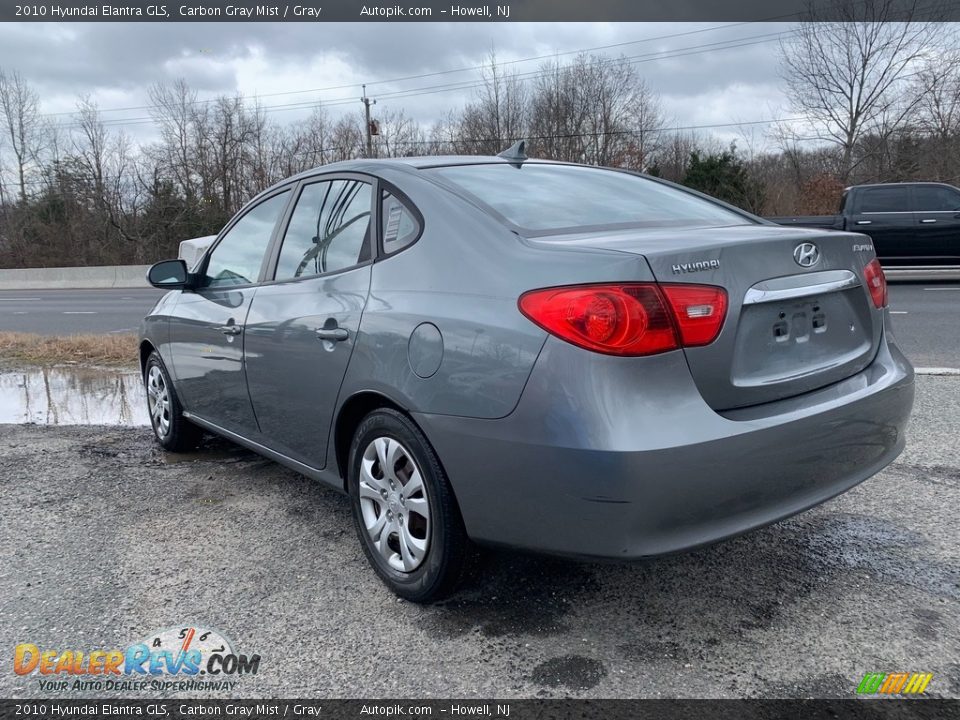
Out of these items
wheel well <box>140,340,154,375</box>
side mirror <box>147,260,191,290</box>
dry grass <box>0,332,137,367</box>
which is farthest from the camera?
dry grass <box>0,332,137,367</box>

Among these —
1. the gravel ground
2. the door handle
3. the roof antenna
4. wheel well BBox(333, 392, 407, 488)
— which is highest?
the roof antenna

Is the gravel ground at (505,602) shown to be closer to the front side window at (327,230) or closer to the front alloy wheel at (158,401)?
the front alloy wheel at (158,401)

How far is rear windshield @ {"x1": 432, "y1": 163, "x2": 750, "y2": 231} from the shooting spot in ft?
9.12

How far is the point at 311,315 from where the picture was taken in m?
3.11

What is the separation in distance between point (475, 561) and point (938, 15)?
29837 mm

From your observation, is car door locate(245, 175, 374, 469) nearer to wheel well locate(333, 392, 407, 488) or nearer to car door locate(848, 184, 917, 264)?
wheel well locate(333, 392, 407, 488)

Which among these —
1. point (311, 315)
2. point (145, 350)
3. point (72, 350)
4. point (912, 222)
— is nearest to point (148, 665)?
point (311, 315)

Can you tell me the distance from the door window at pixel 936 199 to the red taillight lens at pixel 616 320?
46.8ft

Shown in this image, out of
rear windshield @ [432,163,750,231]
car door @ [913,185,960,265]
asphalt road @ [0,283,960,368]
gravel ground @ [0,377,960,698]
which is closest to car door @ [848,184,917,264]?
car door @ [913,185,960,265]

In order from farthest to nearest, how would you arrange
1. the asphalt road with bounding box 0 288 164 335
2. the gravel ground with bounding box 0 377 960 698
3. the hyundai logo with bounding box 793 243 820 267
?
the asphalt road with bounding box 0 288 164 335
the hyundai logo with bounding box 793 243 820 267
the gravel ground with bounding box 0 377 960 698

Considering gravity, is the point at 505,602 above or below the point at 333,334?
below

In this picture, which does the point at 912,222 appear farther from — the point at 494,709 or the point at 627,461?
the point at 494,709

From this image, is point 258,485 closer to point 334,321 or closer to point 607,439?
point 334,321

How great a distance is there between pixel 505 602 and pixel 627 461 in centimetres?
94
